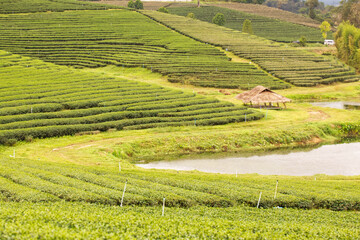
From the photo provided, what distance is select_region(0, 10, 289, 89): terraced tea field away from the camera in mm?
80188

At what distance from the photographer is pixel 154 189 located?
2583 centimetres

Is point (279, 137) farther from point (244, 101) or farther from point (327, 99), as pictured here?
point (327, 99)

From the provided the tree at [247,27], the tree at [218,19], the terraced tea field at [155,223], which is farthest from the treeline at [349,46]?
the terraced tea field at [155,223]

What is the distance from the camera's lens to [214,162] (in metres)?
43.4

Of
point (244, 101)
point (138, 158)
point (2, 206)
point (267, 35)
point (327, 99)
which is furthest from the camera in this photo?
point (267, 35)

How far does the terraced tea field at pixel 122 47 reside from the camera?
263ft

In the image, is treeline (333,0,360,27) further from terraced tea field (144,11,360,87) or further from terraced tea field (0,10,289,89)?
terraced tea field (0,10,289,89)

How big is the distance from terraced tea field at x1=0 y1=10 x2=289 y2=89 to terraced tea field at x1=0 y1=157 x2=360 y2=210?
4689cm

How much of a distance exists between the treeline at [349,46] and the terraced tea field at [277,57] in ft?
12.8

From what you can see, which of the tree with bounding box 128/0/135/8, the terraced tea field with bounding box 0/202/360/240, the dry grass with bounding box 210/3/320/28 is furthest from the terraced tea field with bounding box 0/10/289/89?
the terraced tea field with bounding box 0/202/360/240

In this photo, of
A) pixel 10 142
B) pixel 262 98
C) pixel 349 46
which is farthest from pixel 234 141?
pixel 349 46

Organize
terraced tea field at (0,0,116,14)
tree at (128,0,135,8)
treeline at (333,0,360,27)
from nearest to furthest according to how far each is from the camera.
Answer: terraced tea field at (0,0,116,14)
treeline at (333,0,360,27)
tree at (128,0,135,8)

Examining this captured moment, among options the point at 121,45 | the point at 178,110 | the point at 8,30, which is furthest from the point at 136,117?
the point at 8,30

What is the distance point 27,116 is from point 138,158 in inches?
502
